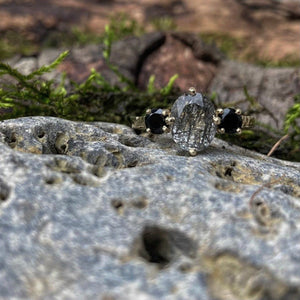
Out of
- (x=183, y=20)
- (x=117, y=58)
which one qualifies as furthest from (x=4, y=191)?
(x=183, y=20)

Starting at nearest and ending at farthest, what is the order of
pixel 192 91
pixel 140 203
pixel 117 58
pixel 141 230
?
pixel 141 230, pixel 140 203, pixel 192 91, pixel 117 58

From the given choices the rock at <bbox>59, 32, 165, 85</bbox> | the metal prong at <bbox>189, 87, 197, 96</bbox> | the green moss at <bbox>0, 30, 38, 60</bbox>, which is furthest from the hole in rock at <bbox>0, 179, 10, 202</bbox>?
Result: the green moss at <bbox>0, 30, 38, 60</bbox>

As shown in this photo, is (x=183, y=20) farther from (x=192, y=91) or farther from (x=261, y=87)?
(x=192, y=91)

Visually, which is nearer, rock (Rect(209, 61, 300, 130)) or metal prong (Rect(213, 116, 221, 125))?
metal prong (Rect(213, 116, 221, 125))

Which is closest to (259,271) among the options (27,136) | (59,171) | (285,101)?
(59,171)

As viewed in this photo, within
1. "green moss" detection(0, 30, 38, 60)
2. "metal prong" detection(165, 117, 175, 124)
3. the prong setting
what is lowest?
"green moss" detection(0, 30, 38, 60)

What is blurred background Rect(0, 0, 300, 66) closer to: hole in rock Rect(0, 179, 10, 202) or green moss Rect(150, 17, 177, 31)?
green moss Rect(150, 17, 177, 31)

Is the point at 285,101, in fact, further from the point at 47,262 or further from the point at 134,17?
the point at 134,17
